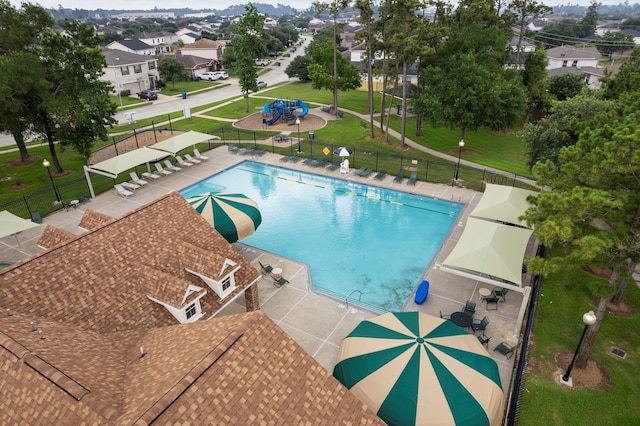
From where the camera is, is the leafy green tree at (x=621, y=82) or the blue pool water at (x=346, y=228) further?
the leafy green tree at (x=621, y=82)

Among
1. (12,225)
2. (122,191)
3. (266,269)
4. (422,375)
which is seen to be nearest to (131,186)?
(122,191)

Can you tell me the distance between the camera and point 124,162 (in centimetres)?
3170

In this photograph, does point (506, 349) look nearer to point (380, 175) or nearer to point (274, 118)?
point (380, 175)

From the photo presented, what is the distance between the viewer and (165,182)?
1331 inches

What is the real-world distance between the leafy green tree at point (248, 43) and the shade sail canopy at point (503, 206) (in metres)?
38.4

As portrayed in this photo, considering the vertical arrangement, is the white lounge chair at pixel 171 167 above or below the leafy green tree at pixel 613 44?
below

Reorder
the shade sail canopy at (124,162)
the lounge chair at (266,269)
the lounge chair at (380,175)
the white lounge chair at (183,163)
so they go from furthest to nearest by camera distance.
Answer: the white lounge chair at (183,163) < the lounge chair at (380,175) < the shade sail canopy at (124,162) < the lounge chair at (266,269)

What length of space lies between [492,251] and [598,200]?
7604 millimetres

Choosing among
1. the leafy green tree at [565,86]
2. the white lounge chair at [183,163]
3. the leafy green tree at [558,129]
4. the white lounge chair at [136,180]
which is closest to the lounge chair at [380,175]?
the leafy green tree at [558,129]

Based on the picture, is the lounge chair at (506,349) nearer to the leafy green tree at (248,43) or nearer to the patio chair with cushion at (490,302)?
the patio chair with cushion at (490,302)

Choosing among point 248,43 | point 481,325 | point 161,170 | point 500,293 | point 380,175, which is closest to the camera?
point 481,325

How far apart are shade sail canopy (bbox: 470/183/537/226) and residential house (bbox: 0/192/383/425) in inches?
609

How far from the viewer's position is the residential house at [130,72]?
232ft

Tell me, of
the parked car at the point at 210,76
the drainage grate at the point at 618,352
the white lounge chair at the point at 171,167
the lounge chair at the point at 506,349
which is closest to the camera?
the drainage grate at the point at 618,352
